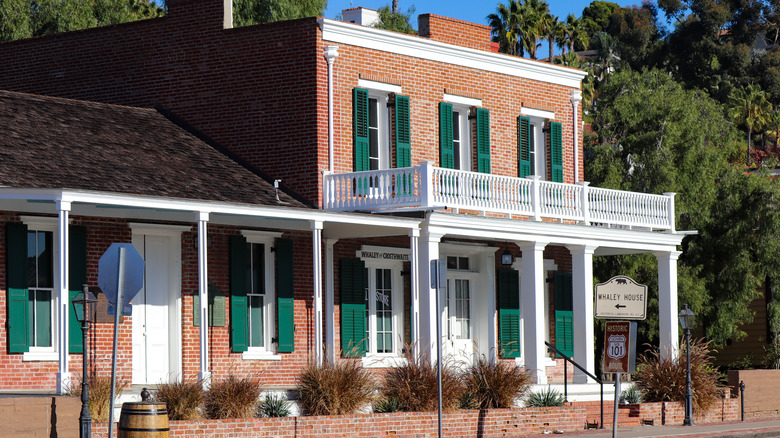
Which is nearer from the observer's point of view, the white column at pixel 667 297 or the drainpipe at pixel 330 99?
the drainpipe at pixel 330 99

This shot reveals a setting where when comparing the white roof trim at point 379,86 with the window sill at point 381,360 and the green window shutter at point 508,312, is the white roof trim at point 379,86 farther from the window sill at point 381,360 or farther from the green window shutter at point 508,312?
the window sill at point 381,360

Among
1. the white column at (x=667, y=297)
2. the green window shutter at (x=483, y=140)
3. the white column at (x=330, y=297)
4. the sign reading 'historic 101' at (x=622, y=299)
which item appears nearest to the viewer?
the sign reading 'historic 101' at (x=622, y=299)

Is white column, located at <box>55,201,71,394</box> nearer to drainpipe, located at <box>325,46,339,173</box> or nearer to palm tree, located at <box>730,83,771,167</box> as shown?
drainpipe, located at <box>325,46,339,173</box>

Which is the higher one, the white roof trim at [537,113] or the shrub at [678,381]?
the white roof trim at [537,113]

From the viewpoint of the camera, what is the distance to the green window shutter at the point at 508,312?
28.9m

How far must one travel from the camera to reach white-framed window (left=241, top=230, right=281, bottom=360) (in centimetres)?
2428

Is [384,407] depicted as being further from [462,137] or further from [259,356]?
[462,137]

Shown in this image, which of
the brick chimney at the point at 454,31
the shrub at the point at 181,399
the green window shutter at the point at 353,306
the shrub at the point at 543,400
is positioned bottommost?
the shrub at the point at 543,400

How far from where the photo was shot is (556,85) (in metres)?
30.6

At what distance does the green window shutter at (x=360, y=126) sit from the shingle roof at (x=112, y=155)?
73.2 inches

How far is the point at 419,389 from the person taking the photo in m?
21.9

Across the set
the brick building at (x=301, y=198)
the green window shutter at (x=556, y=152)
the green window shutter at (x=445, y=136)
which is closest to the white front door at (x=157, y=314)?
the brick building at (x=301, y=198)

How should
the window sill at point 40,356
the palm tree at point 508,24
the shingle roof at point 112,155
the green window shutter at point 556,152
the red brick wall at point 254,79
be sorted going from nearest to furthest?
1. the shingle roof at point 112,155
2. the window sill at point 40,356
3. the red brick wall at point 254,79
4. the green window shutter at point 556,152
5. the palm tree at point 508,24

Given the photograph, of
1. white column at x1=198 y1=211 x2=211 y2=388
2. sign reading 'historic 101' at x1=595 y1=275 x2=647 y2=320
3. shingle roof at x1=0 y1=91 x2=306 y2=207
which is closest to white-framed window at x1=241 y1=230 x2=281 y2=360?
shingle roof at x1=0 y1=91 x2=306 y2=207
